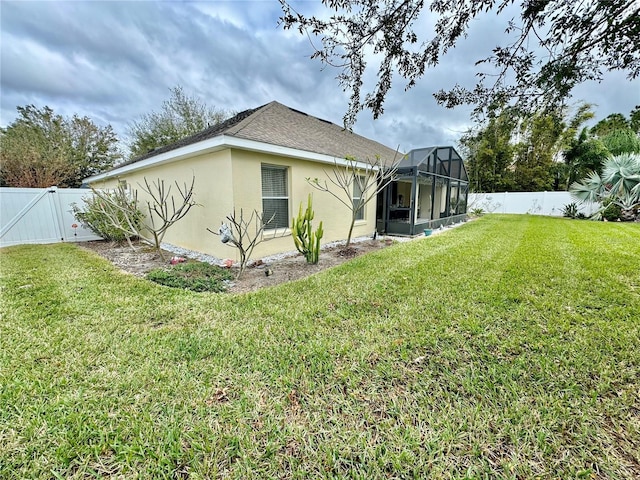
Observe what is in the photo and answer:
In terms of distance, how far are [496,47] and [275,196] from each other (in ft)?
16.9

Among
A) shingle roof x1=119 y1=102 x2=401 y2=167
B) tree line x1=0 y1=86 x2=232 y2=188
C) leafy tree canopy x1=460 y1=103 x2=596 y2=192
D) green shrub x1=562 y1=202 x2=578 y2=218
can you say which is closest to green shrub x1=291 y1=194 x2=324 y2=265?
shingle roof x1=119 y1=102 x2=401 y2=167

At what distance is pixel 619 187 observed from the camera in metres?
13.0

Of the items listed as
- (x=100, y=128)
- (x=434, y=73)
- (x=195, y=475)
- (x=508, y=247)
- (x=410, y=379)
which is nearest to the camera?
(x=195, y=475)

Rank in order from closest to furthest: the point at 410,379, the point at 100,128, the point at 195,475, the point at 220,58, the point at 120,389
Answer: the point at 195,475 → the point at 120,389 → the point at 410,379 → the point at 220,58 → the point at 100,128

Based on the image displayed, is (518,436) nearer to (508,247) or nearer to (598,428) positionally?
(598,428)

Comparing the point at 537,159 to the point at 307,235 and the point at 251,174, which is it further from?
the point at 251,174

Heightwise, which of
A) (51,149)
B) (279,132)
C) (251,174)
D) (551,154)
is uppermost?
(551,154)

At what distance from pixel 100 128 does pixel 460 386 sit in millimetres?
28080

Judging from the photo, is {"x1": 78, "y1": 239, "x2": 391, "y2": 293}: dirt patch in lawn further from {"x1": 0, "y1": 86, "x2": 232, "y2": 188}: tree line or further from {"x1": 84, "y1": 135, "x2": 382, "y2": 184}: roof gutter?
{"x1": 0, "y1": 86, "x2": 232, "y2": 188}: tree line

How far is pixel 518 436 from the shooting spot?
1.76 m

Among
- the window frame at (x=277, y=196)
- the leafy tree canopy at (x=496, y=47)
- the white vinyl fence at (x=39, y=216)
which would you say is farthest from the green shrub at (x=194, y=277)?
the white vinyl fence at (x=39, y=216)

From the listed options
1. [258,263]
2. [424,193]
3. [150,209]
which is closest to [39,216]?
[150,209]

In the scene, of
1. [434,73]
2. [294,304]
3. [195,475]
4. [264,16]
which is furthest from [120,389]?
[434,73]

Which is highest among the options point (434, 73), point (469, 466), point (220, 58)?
point (220, 58)
